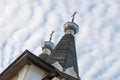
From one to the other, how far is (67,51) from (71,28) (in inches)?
149

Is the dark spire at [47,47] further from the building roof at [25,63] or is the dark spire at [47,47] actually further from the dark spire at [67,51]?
the building roof at [25,63]

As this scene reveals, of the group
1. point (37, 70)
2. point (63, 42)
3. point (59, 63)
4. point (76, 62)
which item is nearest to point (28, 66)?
point (37, 70)

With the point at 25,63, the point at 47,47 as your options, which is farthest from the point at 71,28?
the point at 25,63

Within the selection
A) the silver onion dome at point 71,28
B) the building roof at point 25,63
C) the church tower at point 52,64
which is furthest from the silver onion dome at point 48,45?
the building roof at point 25,63

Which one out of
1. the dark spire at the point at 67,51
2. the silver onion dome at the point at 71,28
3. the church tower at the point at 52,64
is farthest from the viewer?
the silver onion dome at the point at 71,28

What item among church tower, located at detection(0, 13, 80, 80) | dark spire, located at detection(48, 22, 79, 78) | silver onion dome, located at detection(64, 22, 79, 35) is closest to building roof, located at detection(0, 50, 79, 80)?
church tower, located at detection(0, 13, 80, 80)

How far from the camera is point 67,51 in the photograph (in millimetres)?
20078

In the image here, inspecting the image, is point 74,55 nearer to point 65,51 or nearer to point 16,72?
point 65,51

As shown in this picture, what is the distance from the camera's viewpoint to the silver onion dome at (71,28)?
23.3m

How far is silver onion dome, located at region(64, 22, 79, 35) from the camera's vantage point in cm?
2335

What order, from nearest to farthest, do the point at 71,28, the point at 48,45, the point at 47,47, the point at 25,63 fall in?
the point at 25,63
the point at 71,28
the point at 47,47
the point at 48,45

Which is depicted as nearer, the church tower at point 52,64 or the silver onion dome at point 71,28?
the church tower at point 52,64

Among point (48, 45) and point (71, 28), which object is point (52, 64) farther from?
point (48, 45)

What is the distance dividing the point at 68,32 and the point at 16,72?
8.08 m
